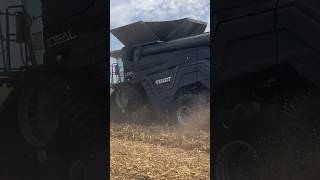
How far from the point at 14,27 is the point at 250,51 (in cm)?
220

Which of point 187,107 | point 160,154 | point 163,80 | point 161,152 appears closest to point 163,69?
point 163,80

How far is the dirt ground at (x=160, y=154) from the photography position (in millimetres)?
8281

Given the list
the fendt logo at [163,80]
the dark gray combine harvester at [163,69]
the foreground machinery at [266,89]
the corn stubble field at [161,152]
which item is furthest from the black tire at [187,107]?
the foreground machinery at [266,89]

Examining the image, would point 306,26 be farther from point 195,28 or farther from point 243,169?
point 195,28

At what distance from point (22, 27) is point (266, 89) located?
2.33 meters

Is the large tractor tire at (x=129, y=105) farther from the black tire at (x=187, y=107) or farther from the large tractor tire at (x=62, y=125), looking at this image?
the large tractor tire at (x=62, y=125)

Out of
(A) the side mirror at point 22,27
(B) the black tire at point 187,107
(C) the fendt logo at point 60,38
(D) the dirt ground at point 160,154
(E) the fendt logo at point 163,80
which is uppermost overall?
(A) the side mirror at point 22,27

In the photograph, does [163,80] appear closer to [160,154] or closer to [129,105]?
[129,105]

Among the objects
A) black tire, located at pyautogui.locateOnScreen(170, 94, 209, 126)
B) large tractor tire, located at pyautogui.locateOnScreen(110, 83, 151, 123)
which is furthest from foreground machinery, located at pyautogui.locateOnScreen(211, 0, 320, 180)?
large tractor tire, located at pyautogui.locateOnScreen(110, 83, 151, 123)

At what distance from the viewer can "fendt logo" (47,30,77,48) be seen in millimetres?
4777

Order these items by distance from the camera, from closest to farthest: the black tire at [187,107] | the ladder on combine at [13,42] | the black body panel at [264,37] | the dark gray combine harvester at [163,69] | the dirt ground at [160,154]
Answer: the black body panel at [264,37] < the ladder on combine at [13,42] < the dirt ground at [160,154] < the black tire at [187,107] < the dark gray combine harvester at [163,69]

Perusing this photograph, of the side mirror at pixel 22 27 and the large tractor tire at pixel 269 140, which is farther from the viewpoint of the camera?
the side mirror at pixel 22 27

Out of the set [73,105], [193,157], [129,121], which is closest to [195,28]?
[129,121]

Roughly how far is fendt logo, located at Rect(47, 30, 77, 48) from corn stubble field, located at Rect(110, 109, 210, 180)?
11.8ft
